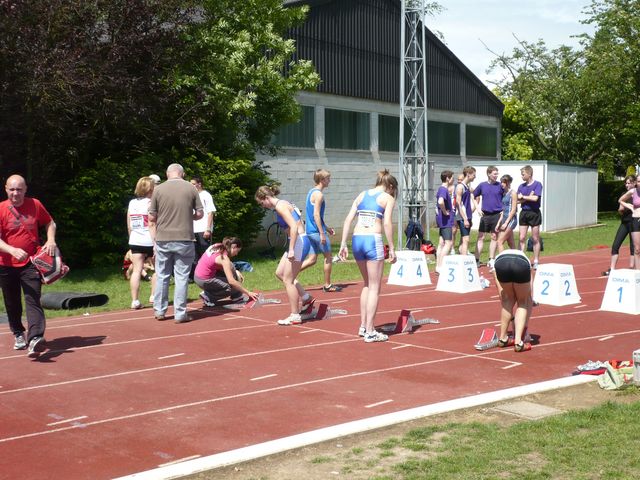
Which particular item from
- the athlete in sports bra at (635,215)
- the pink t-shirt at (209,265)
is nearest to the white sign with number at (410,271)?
the athlete in sports bra at (635,215)

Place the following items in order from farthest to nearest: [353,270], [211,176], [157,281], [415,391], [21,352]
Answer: [211,176]
[353,270]
[157,281]
[21,352]
[415,391]

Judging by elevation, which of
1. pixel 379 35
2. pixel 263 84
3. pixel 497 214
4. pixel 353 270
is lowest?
pixel 353 270

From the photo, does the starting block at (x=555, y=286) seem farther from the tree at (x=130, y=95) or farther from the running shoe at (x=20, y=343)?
the tree at (x=130, y=95)

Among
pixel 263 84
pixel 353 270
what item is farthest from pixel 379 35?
pixel 353 270

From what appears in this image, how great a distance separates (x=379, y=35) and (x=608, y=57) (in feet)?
60.1

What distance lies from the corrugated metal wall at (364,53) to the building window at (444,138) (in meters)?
0.82

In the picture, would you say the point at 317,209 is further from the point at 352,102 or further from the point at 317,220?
the point at 352,102

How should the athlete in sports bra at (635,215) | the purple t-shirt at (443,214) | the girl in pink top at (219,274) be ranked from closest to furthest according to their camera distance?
the girl in pink top at (219,274) → the athlete in sports bra at (635,215) → the purple t-shirt at (443,214)

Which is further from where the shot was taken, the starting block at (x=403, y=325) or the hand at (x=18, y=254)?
the starting block at (x=403, y=325)

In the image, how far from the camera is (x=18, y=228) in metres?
9.34

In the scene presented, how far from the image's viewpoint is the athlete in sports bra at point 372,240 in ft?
32.8

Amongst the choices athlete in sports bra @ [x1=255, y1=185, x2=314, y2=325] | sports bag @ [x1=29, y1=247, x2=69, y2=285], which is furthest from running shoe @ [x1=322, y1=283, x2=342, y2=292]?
sports bag @ [x1=29, y1=247, x2=69, y2=285]

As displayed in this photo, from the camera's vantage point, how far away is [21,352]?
32.4ft

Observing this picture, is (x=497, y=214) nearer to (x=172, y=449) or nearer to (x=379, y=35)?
(x=172, y=449)
